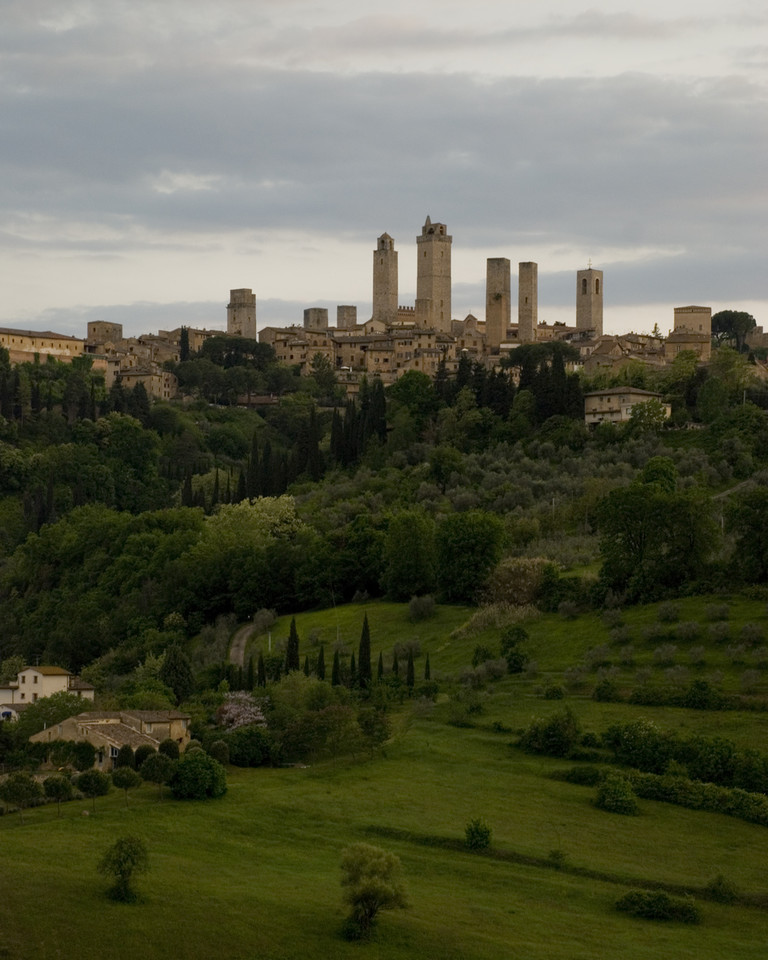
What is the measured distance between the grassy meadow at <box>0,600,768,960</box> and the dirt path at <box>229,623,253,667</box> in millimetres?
17693

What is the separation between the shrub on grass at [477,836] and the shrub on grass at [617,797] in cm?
538

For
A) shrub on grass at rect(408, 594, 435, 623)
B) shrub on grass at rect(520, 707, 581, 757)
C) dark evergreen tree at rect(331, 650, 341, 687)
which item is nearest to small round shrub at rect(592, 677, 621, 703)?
shrub on grass at rect(520, 707, 581, 757)

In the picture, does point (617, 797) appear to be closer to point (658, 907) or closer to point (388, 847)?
point (658, 907)

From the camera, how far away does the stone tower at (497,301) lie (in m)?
178

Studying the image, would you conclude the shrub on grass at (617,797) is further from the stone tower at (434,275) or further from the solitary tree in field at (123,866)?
the stone tower at (434,275)

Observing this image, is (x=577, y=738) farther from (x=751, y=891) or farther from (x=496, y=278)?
(x=496, y=278)

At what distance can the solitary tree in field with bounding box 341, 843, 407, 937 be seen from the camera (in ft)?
150

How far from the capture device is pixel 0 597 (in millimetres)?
107625

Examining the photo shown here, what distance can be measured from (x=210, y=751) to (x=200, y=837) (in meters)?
8.82

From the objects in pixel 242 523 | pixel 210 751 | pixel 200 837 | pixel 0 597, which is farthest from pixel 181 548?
pixel 200 837

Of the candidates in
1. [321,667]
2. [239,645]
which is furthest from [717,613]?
[239,645]

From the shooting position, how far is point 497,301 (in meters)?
180

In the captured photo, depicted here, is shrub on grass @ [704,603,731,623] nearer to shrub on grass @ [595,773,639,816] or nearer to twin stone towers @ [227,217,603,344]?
shrub on grass @ [595,773,639,816]

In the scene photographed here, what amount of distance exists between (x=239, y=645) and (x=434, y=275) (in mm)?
108294
